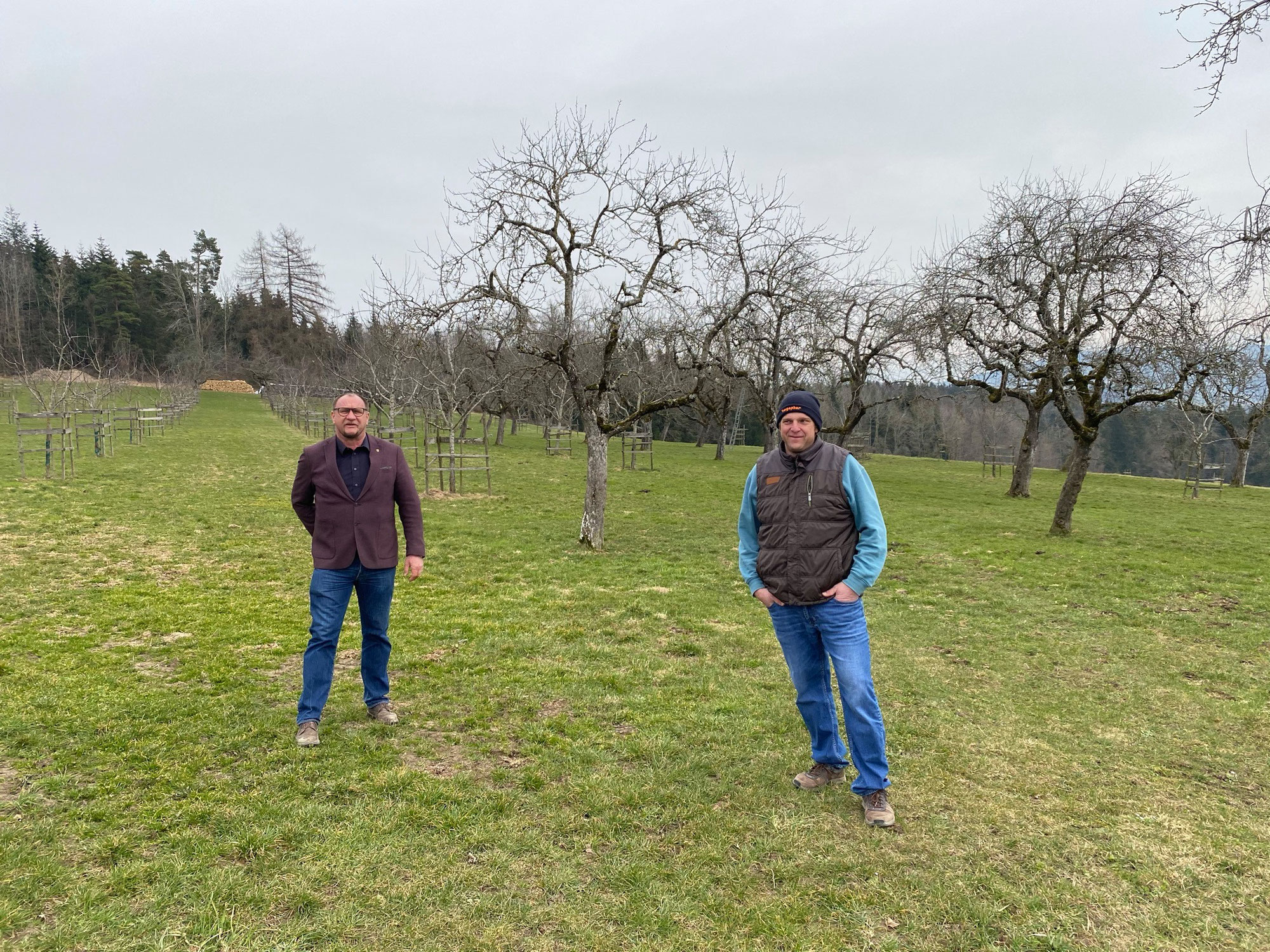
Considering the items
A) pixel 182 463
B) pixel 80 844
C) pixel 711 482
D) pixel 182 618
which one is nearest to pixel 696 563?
pixel 182 618

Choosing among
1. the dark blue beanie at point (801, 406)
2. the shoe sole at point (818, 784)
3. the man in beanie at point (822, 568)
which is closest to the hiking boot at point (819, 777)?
the shoe sole at point (818, 784)

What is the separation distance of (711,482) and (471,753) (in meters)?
17.5

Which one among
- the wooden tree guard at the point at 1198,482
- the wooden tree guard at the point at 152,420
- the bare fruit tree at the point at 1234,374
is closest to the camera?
the bare fruit tree at the point at 1234,374

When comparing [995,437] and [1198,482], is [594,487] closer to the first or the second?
[1198,482]

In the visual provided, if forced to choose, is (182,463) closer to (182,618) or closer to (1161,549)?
(182,618)

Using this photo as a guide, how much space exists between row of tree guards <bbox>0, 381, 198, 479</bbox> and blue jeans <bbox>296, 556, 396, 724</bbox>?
44.7ft

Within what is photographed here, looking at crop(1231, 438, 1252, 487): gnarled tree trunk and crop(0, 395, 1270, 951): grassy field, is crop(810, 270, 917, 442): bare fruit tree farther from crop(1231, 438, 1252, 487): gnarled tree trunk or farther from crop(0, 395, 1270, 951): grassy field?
crop(1231, 438, 1252, 487): gnarled tree trunk

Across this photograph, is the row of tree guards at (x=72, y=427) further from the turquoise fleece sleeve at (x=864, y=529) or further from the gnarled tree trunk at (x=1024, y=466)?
the gnarled tree trunk at (x=1024, y=466)

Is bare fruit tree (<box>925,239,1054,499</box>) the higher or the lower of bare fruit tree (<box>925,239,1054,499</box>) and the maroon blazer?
the higher

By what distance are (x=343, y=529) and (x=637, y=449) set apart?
24958mm

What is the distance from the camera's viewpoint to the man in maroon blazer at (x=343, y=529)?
3.94 m

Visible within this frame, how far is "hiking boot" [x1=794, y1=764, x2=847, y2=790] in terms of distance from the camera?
3.66 meters

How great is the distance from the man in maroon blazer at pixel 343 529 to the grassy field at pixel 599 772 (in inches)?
18.5

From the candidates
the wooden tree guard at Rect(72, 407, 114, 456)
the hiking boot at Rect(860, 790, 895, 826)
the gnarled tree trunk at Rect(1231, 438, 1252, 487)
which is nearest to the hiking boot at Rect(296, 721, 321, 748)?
the hiking boot at Rect(860, 790, 895, 826)
